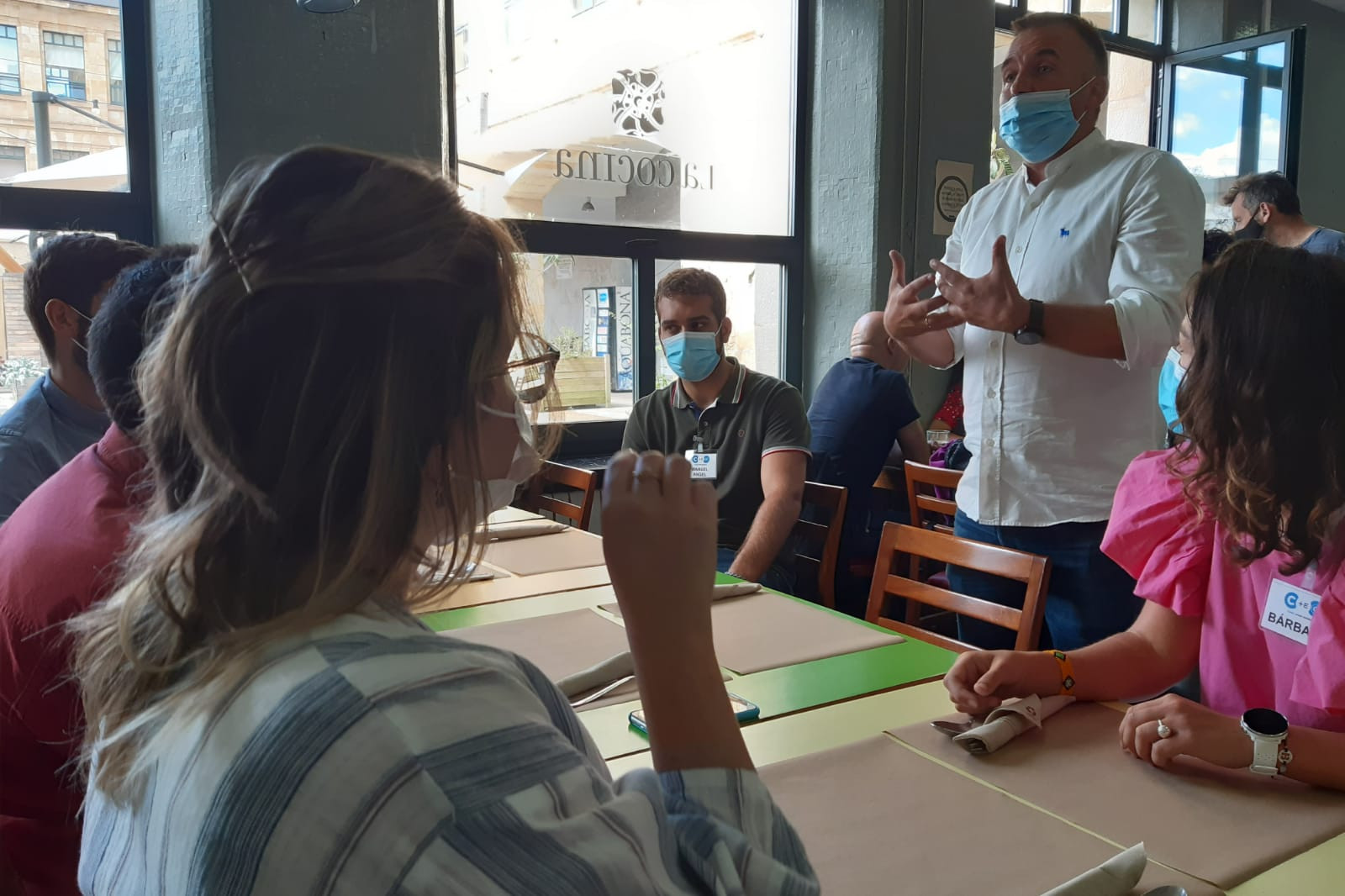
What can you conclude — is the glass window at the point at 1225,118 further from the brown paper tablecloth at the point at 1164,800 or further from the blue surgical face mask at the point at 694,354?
the brown paper tablecloth at the point at 1164,800

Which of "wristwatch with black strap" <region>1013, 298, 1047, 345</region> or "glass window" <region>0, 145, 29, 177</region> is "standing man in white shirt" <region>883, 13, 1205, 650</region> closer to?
"wristwatch with black strap" <region>1013, 298, 1047, 345</region>

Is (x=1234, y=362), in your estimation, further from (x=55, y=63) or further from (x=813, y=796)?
(x=55, y=63)

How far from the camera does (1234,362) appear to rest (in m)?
1.23


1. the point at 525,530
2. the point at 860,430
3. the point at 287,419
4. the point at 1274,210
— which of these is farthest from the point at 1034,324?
the point at 1274,210

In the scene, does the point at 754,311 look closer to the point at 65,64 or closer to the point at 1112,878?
the point at 65,64

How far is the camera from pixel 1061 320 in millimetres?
1878

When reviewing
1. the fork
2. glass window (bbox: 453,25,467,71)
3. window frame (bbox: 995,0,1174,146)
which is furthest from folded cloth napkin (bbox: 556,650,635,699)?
window frame (bbox: 995,0,1174,146)

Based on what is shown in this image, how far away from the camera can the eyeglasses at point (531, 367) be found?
2.54 feet

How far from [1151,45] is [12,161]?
5.70m

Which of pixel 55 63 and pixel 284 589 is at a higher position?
pixel 55 63

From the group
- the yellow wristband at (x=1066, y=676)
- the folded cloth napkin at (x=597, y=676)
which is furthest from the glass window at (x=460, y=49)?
the yellow wristband at (x=1066, y=676)

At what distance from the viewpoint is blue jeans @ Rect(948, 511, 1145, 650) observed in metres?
1.86

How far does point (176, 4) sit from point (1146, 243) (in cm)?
272

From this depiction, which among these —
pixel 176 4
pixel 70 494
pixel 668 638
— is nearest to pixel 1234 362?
pixel 668 638
